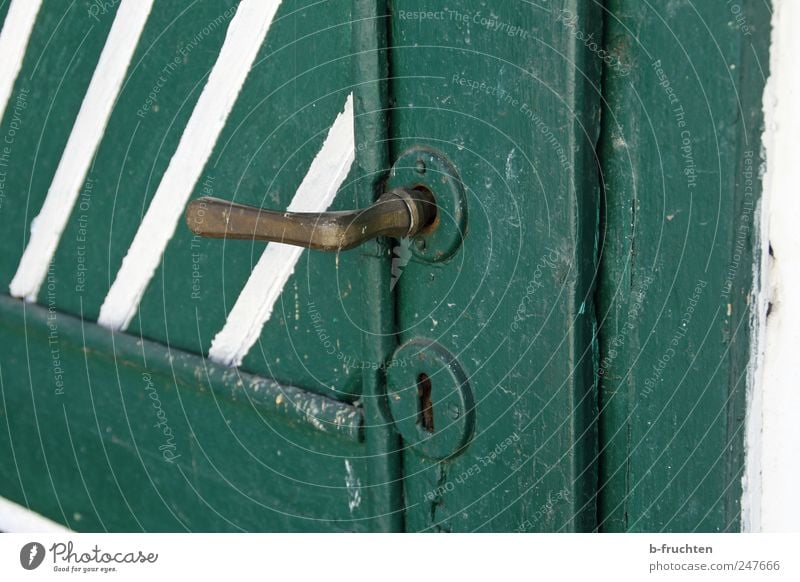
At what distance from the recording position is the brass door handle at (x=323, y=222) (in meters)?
0.74

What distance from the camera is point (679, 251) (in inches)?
27.7

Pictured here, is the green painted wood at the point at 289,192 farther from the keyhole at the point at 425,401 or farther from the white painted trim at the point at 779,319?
the white painted trim at the point at 779,319

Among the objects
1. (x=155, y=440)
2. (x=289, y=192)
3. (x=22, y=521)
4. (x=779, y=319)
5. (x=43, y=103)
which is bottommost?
(x=22, y=521)

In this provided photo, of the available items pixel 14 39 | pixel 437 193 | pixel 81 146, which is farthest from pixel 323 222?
pixel 14 39

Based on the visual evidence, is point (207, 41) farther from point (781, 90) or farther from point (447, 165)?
point (781, 90)

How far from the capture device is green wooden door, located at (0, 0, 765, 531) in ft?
2.34

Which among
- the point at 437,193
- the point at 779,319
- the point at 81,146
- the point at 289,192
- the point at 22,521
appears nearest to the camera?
the point at 779,319

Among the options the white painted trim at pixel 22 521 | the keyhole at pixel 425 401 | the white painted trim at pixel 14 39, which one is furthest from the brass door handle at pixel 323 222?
the white painted trim at pixel 22 521

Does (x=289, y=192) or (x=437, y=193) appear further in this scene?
(x=289, y=192)

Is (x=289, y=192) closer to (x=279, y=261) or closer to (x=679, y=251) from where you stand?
(x=279, y=261)

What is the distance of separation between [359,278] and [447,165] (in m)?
0.14

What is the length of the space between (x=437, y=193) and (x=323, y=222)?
96mm
